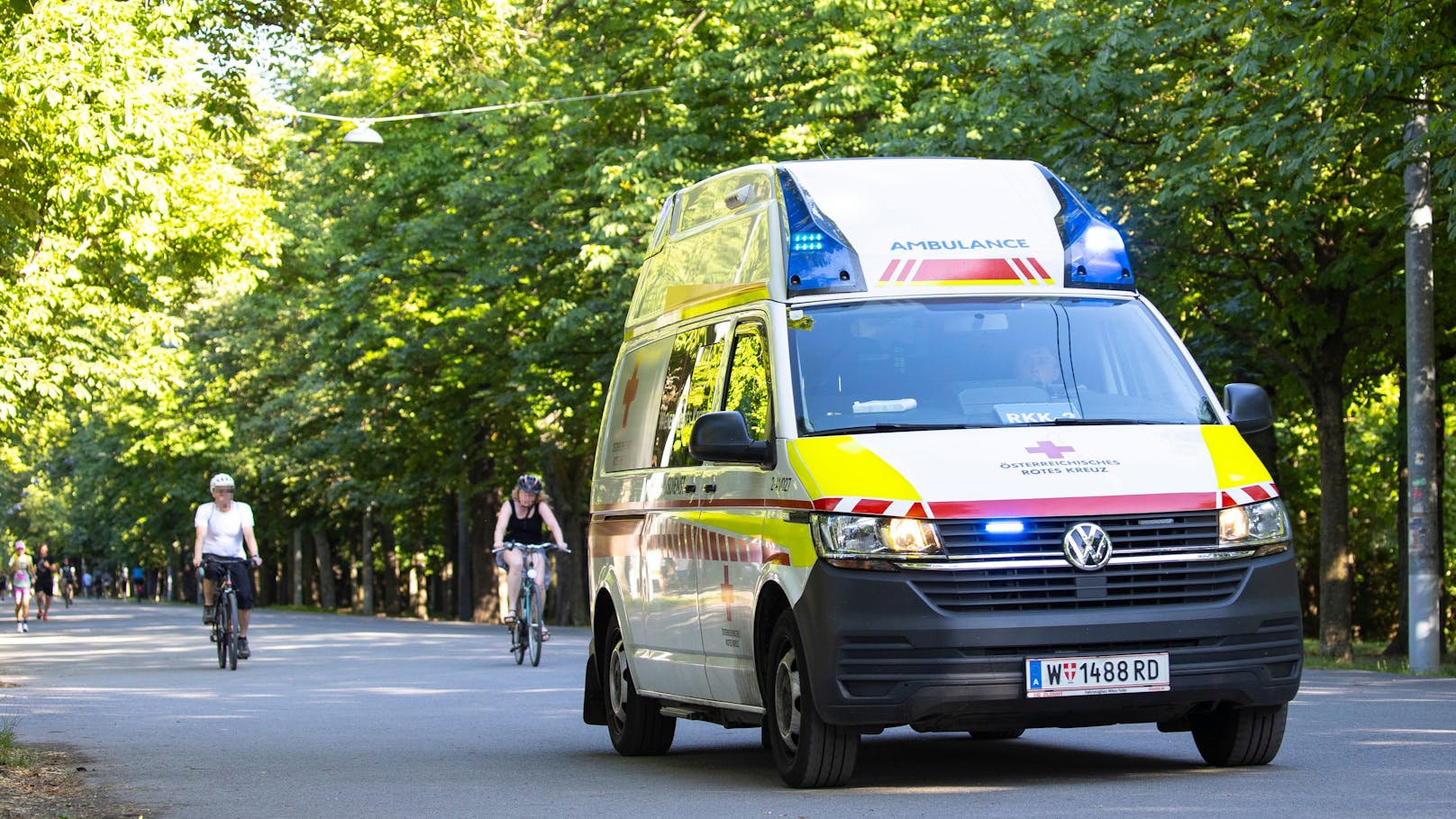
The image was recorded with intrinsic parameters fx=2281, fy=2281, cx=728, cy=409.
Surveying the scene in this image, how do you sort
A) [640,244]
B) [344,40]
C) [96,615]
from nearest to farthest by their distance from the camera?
[344,40] < [640,244] < [96,615]

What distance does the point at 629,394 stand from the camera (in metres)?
12.5

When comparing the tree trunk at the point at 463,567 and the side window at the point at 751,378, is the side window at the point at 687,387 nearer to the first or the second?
the side window at the point at 751,378

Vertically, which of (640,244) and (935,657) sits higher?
(640,244)

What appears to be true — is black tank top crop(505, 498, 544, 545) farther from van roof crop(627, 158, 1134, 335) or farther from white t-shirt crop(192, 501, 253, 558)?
van roof crop(627, 158, 1134, 335)

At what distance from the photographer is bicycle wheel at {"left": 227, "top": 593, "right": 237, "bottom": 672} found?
900 inches

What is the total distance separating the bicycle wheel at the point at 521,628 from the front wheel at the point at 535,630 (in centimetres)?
5

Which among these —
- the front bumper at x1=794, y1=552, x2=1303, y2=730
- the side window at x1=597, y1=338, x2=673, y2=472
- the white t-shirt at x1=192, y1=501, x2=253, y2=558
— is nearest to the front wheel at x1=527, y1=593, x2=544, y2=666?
the white t-shirt at x1=192, y1=501, x2=253, y2=558

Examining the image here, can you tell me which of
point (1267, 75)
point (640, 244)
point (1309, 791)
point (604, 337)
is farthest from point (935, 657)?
point (604, 337)

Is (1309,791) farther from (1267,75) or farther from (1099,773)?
(1267,75)

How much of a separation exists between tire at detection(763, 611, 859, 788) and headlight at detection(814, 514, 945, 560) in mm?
435

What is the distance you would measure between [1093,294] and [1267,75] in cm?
1250

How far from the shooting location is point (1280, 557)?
9.34 metres

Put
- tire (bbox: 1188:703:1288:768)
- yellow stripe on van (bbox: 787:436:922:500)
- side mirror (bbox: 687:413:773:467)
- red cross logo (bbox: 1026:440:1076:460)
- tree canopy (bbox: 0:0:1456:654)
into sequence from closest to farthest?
1. yellow stripe on van (bbox: 787:436:922:500)
2. red cross logo (bbox: 1026:440:1076:460)
3. side mirror (bbox: 687:413:773:467)
4. tire (bbox: 1188:703:1288:768)
5. tree canopy (bbox: 0:0:1456:654)

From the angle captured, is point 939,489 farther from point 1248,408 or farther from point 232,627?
point 232,627
